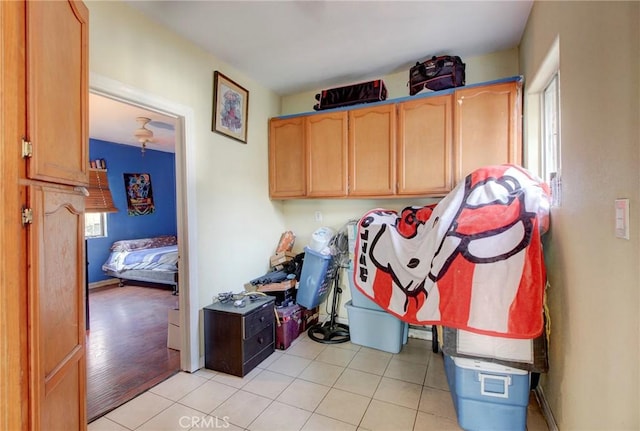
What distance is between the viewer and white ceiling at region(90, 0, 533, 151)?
2002mm

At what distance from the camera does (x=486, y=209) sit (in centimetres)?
167

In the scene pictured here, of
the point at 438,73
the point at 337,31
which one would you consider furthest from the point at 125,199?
the point at 438,73

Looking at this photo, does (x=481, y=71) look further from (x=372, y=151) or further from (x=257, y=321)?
(x=257, y=321)

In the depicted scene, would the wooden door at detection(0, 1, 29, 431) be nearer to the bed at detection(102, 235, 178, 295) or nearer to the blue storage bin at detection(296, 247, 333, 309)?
the blue storage bin at detection(296, 247, 333, 309)

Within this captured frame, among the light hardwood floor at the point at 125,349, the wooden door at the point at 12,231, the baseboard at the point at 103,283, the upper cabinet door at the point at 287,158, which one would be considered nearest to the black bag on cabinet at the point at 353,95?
the upper cabinet door at the point at 287,158

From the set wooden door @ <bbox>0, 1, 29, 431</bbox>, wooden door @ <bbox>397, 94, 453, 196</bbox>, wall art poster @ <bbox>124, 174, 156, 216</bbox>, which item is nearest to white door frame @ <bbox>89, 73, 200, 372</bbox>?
wooden door @ <bbox>0, 1, 29, 431</bbox>

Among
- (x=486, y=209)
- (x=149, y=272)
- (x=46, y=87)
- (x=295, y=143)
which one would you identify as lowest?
(x=149, y=272)

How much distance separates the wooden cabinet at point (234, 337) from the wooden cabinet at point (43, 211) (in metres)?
1.04

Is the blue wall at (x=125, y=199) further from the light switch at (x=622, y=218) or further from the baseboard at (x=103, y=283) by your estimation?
the light switch at (x=622, y=218)

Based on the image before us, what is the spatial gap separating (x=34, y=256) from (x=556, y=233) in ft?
7.69

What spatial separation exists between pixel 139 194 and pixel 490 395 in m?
6.43

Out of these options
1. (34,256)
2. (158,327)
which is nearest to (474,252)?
(34,256)

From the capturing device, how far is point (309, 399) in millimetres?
2004

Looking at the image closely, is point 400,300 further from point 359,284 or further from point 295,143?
point 295,143
